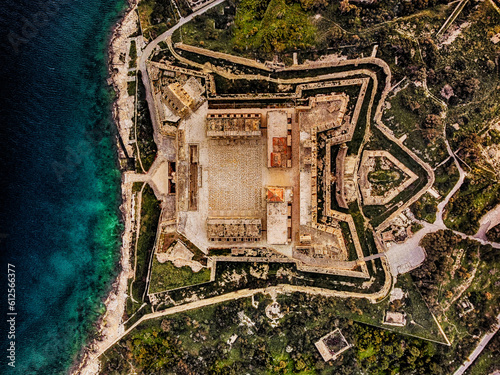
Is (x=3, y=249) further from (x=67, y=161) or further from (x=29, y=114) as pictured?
(x=29, y=114)

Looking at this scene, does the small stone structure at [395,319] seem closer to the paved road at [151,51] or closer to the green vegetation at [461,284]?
the green vegetation at [461,284]

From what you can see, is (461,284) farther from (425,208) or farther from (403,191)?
(403,191)

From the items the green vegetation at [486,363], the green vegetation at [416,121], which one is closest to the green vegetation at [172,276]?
the green vegetation at [416,121]

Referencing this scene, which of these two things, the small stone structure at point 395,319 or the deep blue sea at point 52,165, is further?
the deep blue sea at point 52,165

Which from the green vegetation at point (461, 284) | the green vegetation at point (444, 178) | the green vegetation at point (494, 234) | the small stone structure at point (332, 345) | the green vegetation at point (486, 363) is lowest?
the green vegetation at point (486, 363)

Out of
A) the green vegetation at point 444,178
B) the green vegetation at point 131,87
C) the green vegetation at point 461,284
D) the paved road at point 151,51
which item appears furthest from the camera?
the green vegetation at point 131,87

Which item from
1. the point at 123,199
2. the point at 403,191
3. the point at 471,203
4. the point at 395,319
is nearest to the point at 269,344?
the point at 395,319
